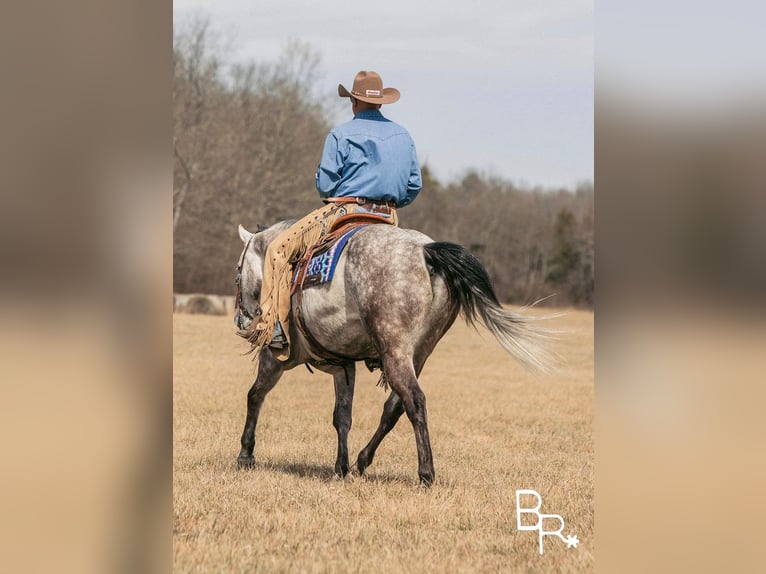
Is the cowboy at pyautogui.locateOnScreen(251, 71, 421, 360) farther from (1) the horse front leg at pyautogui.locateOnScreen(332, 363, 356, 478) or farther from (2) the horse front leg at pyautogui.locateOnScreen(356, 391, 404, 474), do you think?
(2) the horse front leg at pyautogui.locateOnScreen(356, 391, 404, 474)

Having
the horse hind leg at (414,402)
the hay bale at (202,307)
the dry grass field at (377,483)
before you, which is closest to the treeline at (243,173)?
the hay bale at (202,307)

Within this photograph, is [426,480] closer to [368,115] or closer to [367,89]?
[368,115]

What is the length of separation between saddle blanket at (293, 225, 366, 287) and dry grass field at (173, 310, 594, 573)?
1501mm

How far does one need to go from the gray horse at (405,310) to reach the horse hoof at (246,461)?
1.06m

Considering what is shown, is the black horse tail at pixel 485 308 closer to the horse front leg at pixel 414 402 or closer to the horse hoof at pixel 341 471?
the horse front leg at pixel 414 402

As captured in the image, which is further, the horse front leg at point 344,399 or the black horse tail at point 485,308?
the horse front leg at point 344,399

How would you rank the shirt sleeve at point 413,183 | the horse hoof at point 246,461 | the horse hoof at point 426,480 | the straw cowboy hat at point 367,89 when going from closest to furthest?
the horse hoof at point 426,480, the straw cowboy hat at point 367,89, the shirt sleeve at point 413,183, the horse hoof at point 246,461

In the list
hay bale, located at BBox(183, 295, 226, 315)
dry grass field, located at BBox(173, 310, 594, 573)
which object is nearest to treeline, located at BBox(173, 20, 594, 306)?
hay bale, located at BBox(183, 295, 226, 315)

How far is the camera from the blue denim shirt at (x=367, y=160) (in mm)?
7133

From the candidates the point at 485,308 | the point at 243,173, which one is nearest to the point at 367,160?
the point at 485,308
